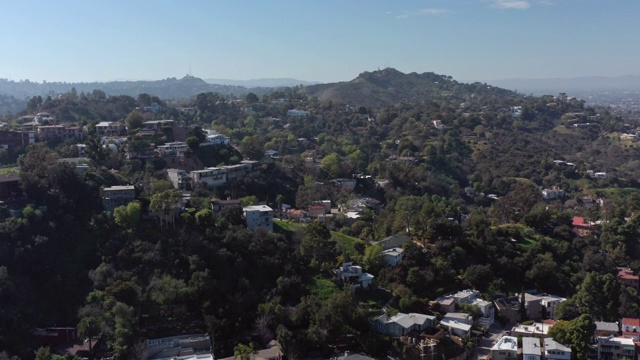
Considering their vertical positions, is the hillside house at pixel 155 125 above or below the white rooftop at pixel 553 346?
above

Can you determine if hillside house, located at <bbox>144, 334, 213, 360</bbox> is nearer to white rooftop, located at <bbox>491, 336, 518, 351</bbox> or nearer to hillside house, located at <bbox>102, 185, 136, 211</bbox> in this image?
hillside house, located at <bbox>102, 185, 136, 211</bbox>

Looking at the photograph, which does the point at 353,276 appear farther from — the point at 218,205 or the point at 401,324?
the point at 218,205

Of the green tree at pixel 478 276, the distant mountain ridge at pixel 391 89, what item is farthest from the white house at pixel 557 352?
the distant mountain ridge at pixel 391 89

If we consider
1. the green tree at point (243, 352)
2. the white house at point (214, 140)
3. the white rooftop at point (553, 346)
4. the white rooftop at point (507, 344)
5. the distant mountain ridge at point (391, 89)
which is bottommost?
the white rooftop at point (507, 344)

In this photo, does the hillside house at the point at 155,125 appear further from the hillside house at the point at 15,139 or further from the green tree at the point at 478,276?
the green tree at the point at 478,276

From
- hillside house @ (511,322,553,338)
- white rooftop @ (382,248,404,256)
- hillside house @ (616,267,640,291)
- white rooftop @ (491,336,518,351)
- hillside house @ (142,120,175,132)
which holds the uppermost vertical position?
hillside house @ (142,120,175,132)

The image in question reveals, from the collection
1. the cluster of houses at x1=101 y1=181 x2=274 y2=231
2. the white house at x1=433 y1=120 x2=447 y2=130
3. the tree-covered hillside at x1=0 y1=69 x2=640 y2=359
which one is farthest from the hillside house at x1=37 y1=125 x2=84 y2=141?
the white house at x1=433 y1=120 x2=447 y2=130
